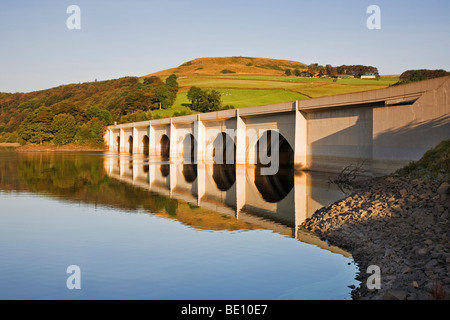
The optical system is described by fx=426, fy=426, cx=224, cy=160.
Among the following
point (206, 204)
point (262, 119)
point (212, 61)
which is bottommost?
point (206, 204)

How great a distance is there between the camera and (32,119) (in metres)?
95.2

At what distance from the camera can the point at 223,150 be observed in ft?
176

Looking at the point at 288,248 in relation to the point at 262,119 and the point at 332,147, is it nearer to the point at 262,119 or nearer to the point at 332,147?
the point at 332,147

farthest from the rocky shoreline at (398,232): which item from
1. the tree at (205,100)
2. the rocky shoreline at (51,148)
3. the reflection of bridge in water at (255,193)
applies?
the rocky shoreline at (51,148)

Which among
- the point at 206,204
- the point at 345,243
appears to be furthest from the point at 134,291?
the point at 206,204

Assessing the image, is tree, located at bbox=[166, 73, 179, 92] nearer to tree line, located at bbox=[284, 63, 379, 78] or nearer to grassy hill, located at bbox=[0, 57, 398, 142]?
grassy hill, located at bbox=[0, 57, 398, 142]

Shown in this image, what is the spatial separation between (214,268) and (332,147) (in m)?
23.4

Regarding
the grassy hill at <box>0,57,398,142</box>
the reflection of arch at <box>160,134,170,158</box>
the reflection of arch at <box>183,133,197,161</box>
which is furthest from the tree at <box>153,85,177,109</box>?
the reflection of arch at <box>183,133,197,161</box>

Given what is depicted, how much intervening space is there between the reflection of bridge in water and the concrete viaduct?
277cm

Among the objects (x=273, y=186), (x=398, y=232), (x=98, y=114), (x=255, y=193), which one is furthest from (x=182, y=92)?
(x=398, y=232)

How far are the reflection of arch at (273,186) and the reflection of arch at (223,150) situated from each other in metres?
13.9

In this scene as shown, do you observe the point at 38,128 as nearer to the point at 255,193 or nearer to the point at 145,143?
the point at 145,143

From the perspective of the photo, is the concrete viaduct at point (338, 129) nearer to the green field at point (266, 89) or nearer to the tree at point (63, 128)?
the green field at point (266, 89)
